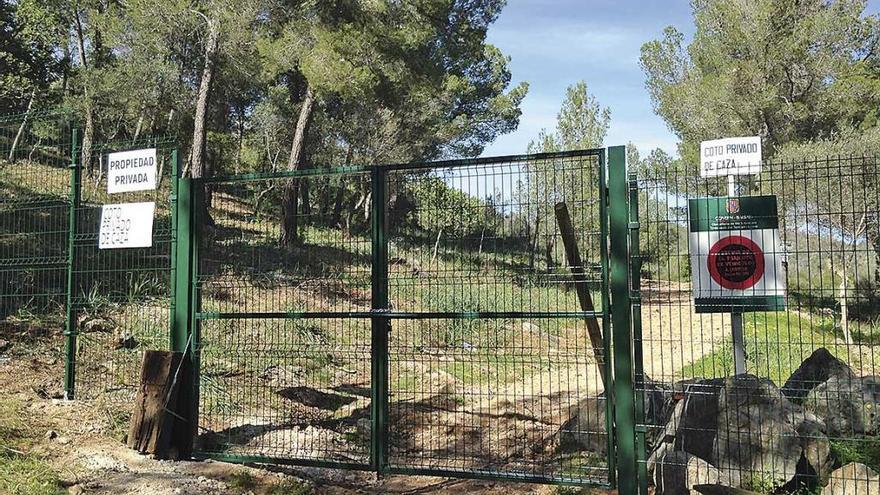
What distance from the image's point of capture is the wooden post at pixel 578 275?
16.8 feet

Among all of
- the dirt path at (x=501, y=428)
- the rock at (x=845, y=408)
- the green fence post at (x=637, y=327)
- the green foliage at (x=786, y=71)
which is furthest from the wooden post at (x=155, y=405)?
the green foliage at (x=786, y=71)

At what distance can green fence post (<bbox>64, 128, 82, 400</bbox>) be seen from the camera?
272 inches

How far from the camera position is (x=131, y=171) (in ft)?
21.8

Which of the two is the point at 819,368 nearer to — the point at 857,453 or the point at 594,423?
the point at 857,453

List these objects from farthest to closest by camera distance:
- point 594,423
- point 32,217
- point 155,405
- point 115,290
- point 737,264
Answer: point 32,217 < point 115,290 < point 594,423 < point 155,405 < point 737,264

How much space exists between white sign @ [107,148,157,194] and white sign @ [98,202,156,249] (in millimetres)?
178

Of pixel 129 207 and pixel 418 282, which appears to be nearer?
pixel 418 282

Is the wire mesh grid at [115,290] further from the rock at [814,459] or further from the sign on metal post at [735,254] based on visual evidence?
the rock at [814,459]

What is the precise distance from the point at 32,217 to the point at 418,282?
5.68m

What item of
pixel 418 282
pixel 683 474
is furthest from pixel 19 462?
pixel 683 474

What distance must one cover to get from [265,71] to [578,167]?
17.1 meters

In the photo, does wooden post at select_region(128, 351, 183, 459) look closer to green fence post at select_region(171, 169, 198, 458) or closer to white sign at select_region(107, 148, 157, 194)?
green fence post at select_region(171, 169, 198, 458)

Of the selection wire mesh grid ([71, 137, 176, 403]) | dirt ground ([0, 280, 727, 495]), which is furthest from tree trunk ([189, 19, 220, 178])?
dirt ground ([0, 280, 727, 495])

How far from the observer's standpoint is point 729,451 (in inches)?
202
